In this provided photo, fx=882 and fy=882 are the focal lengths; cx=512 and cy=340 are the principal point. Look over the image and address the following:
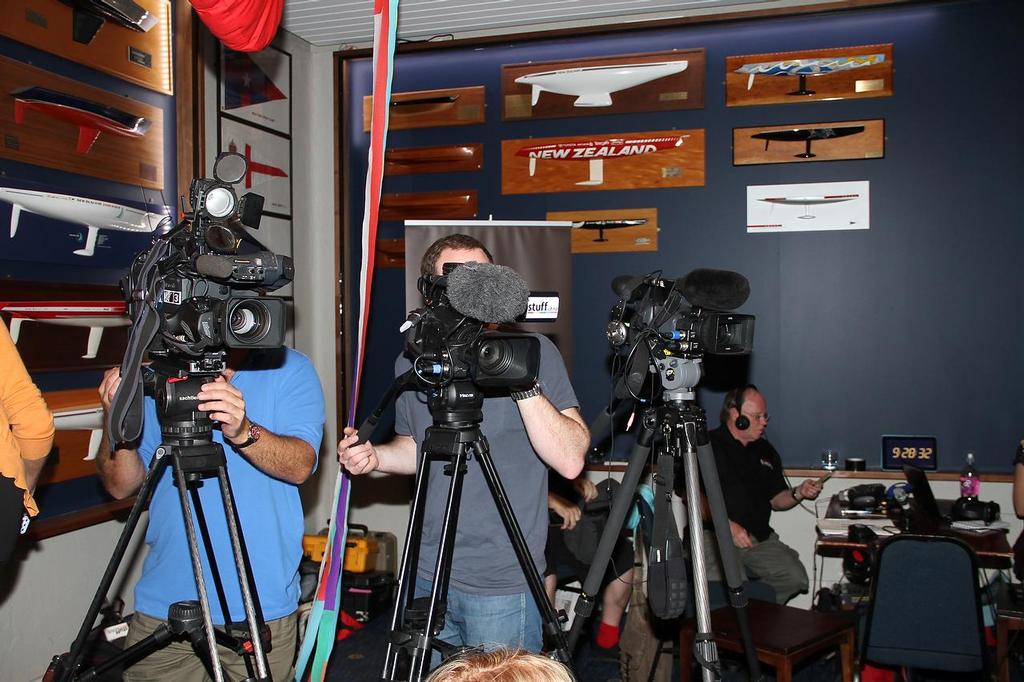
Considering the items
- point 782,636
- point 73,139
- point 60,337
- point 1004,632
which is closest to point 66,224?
point 73,139

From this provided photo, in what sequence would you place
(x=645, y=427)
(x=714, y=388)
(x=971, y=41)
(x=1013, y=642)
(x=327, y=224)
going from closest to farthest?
(x=645, y=427) < (x=1013, y=642) < (x=971, y=41) < (x=714, y=388) < (x=327, y=224)

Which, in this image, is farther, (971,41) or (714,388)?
(714,388)

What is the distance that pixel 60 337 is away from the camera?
135 inches

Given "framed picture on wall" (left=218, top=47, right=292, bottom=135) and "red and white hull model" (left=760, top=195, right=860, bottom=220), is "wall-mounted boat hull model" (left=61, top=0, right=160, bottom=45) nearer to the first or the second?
"framed picture on wall" (left=218, top=47, right=292, bottom=135)

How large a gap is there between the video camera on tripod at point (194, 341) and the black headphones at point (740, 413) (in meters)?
3.21

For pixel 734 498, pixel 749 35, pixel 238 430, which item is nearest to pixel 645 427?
pixel 238 430

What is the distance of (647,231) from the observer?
5.14m

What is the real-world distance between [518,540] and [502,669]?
892 mm

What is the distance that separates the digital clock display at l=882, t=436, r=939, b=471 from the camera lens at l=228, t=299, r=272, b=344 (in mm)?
3953

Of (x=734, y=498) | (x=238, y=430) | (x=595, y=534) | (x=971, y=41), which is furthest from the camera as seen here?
(x=971, y=41)

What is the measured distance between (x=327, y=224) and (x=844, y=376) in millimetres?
3262

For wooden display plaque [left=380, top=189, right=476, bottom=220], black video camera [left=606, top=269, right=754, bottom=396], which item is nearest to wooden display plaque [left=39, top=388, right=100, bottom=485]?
black video camera [left=606, top=269, right=754, bottom=396]

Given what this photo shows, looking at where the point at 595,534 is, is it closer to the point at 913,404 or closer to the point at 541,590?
the point at 541,590

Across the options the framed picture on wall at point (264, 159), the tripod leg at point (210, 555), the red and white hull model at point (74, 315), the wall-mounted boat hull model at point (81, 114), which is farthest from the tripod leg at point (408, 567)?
the framed picture on wall at point (264, 159)
